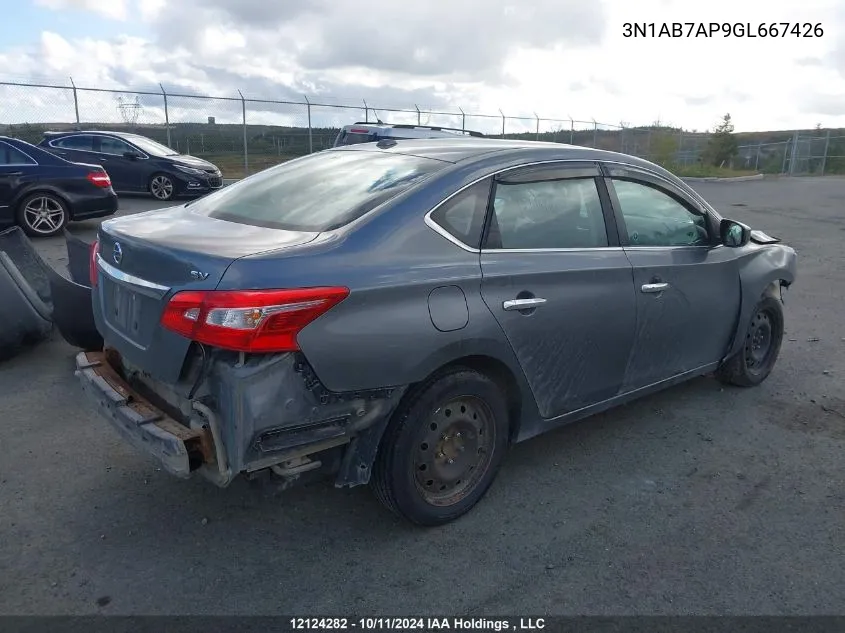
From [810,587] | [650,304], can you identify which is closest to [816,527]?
[810,587]

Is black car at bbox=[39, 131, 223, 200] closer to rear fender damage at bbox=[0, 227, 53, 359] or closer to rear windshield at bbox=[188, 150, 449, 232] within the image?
rear fender damage at bbox=[0, 227, 53, 359]

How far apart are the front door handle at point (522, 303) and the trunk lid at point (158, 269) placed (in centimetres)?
93

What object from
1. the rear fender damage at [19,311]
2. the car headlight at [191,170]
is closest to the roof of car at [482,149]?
the rear fender damage at [19,311]

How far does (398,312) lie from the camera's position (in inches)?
110

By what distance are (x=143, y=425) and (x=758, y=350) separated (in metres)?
4.24

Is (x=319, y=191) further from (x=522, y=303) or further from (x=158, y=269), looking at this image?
(x=522, y=303)

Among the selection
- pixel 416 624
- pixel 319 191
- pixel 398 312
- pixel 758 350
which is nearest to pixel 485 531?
pixel 416 624

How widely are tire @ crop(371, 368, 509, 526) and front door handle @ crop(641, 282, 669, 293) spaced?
1.10 meters

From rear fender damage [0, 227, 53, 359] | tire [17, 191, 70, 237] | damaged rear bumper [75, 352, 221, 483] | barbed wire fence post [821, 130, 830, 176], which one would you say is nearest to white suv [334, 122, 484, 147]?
tire [17, 191, 70, 237]

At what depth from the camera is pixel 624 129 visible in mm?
34688

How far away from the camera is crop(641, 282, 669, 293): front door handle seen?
3838 mm

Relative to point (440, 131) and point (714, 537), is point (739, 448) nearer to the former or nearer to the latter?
point (714, 537)

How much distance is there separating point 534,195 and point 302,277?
56.2 inches

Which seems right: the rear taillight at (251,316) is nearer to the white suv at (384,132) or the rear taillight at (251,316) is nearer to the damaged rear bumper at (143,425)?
the damaged rear bumper at (143,425)
